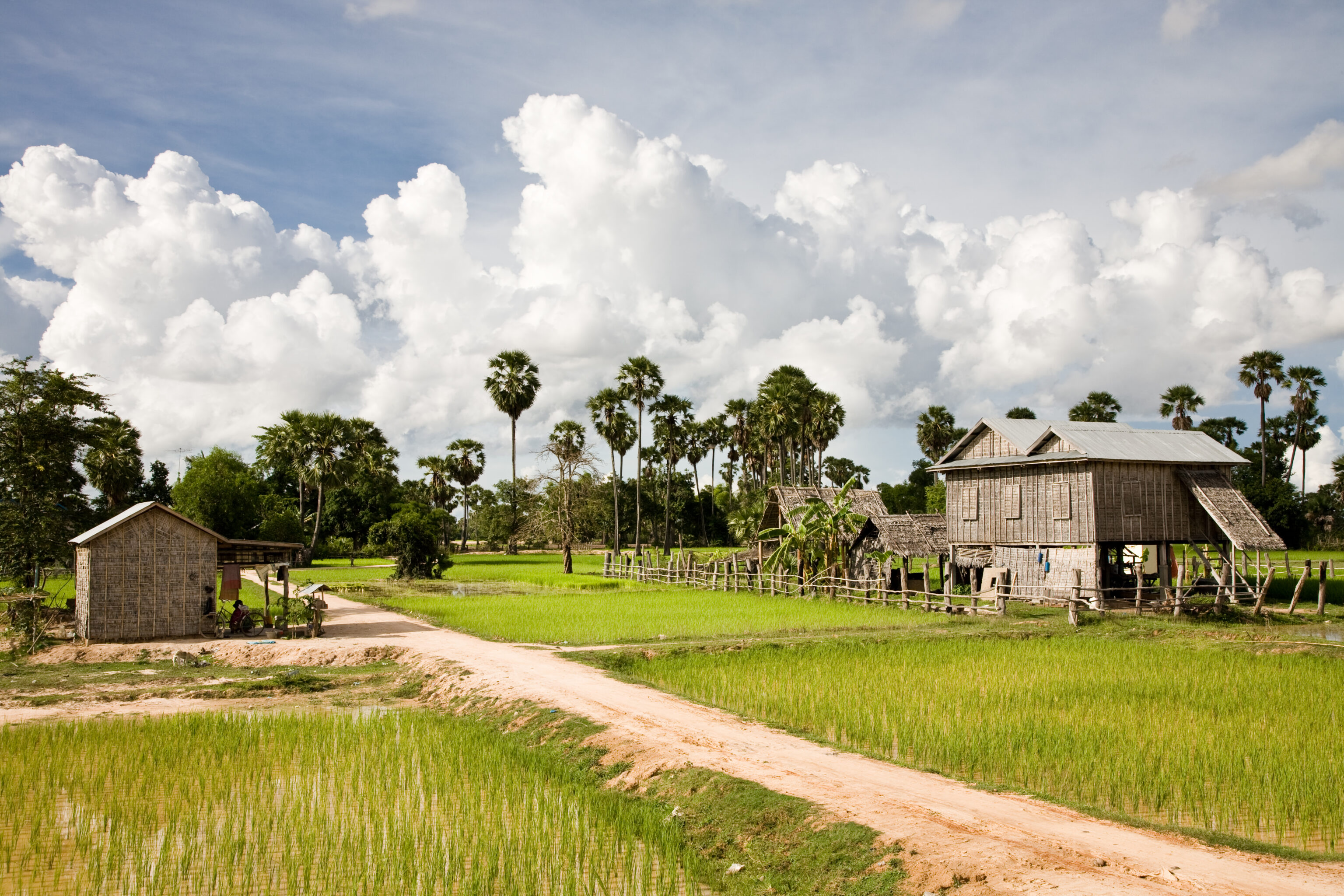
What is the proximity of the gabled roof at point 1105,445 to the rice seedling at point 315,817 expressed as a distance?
22.2 meters

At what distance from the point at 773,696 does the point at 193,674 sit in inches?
445

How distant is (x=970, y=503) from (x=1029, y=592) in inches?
166

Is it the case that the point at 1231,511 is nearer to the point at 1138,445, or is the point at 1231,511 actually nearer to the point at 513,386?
the point at 1138,445

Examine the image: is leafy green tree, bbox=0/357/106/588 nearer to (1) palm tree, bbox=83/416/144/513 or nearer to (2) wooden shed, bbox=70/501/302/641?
(2) wooden shed, bbox=70/501/302/641

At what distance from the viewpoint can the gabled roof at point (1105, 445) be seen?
92.9 feet

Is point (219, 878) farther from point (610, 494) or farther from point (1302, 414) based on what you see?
point (1302, 414)

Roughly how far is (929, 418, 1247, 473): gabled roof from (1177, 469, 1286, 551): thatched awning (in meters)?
0.54

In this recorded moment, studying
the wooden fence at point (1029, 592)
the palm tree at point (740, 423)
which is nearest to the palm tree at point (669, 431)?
the palm tree at point (740, 423)

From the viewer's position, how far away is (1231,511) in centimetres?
2788

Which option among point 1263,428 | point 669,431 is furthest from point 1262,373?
point 669,431

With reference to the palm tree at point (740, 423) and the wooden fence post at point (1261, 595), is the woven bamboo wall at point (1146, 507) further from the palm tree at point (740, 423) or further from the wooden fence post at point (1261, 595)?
the palm tree at point (740, 423)

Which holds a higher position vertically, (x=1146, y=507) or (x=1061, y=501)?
(x=1061, y=501)

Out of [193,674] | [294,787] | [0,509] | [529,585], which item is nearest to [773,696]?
[294,787]

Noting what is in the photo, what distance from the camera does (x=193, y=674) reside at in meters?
17.6
